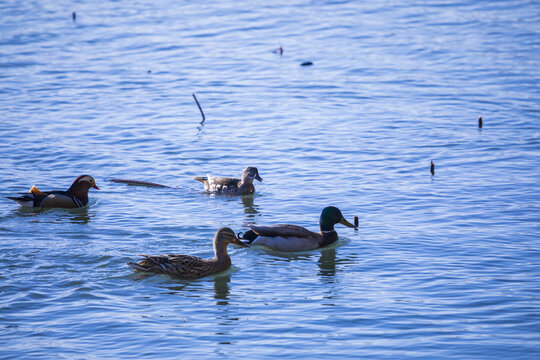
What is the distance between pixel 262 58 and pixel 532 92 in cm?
1126

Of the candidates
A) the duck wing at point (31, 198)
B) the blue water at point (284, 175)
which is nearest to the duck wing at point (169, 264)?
the blue water at point (284, 175)

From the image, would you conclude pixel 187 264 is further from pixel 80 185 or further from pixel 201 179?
pixel 201 179

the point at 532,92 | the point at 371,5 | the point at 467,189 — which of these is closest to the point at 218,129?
the point at 467,189

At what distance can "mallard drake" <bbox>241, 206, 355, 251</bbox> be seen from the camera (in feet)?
48.2

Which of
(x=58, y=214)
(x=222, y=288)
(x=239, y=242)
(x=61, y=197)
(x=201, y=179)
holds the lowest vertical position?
(x=222, y=288)

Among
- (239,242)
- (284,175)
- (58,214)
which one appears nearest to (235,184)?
(284,175)

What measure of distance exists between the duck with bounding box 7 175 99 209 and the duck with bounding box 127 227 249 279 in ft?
15.1

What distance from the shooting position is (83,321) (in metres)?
11.6

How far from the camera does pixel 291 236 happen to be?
14703 mm

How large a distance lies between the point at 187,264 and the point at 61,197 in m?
5.18

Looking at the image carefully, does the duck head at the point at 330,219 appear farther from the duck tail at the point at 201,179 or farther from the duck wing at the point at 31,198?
the duck wing at the point at 31,198

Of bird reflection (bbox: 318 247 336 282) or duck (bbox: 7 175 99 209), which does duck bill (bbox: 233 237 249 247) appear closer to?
bird reflection (bbox: 318 247 336 282)

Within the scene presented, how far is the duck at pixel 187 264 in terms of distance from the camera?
13.0m

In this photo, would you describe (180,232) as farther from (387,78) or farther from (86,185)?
(387,78)
